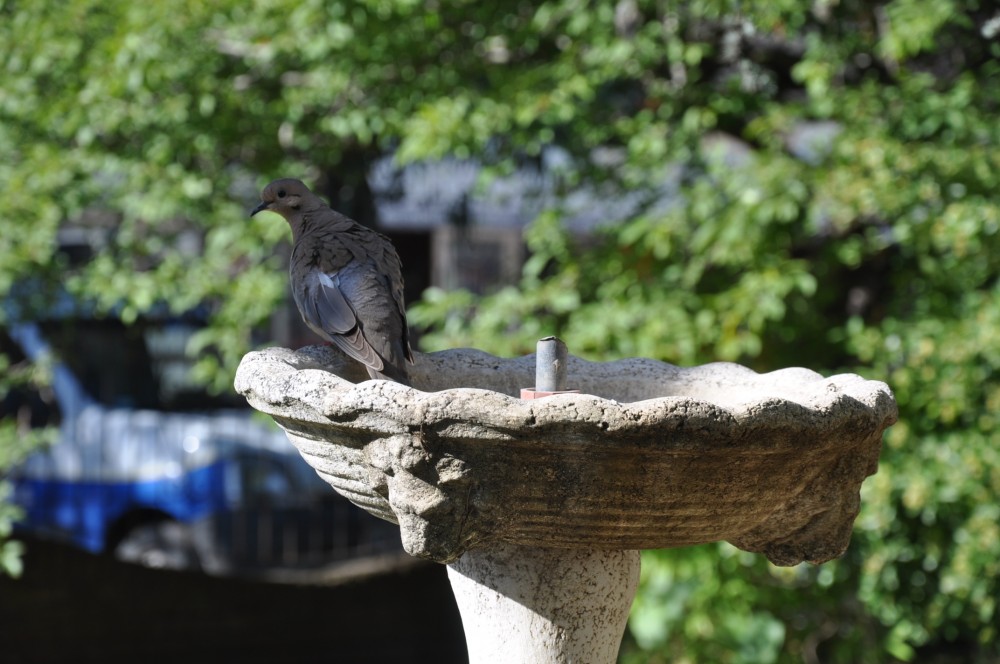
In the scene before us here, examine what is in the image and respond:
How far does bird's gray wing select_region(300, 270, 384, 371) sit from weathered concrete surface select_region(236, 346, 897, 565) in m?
0.39

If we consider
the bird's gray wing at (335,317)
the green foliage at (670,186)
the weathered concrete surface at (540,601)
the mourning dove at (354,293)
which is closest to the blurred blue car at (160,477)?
the green foliage at (670,186)

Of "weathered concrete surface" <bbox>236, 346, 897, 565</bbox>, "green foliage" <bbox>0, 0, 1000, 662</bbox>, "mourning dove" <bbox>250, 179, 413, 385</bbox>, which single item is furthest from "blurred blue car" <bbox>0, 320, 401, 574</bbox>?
"weathered concrete surface" <bbox>236, 346, 897, 565</bbox>

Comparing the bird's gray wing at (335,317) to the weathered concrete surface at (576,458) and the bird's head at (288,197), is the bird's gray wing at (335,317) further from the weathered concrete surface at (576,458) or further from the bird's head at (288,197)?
the bird's head at (288,197)

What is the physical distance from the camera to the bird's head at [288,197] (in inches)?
163

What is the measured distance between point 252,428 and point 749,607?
154 inches

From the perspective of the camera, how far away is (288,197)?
13.7ft

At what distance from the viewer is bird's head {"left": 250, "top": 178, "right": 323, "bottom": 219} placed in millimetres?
4148

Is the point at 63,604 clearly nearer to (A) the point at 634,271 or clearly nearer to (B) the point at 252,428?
(B) the point at 252,428

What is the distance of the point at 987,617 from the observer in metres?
4.73

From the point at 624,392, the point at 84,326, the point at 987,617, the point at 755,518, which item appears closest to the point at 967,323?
the point at 987,617

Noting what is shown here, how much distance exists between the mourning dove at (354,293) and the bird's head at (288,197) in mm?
368

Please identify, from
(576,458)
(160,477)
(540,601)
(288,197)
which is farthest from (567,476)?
(160,477)

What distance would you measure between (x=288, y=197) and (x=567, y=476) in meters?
2.20

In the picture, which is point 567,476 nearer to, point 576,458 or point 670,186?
point 576,458
